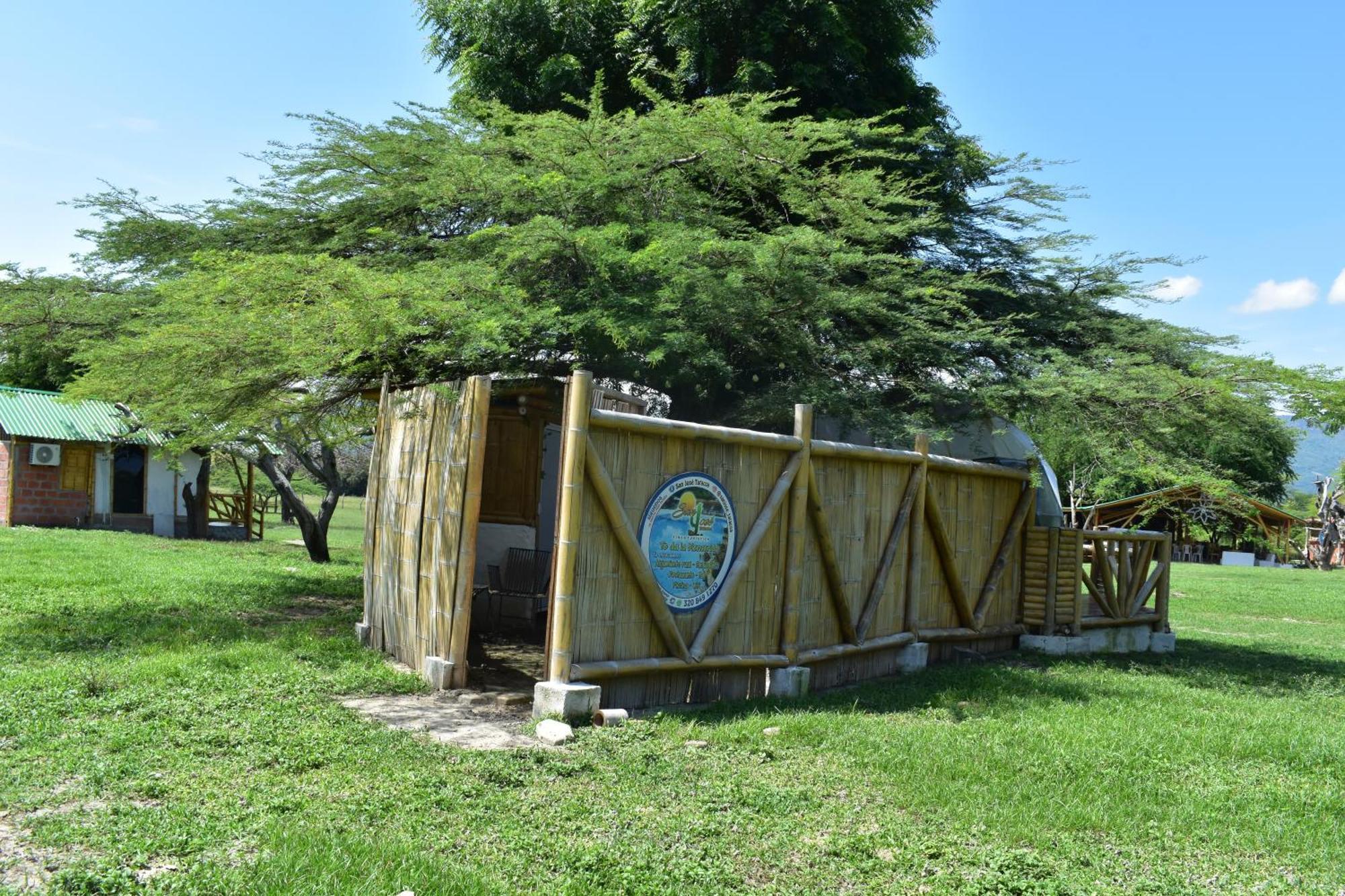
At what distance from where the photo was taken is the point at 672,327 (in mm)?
9789

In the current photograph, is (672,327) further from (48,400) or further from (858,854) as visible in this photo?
(48,400)

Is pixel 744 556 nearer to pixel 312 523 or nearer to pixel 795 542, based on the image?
pixel 795 542

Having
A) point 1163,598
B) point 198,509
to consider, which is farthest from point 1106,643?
point 198,509

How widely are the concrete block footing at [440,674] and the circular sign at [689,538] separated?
1690 mm

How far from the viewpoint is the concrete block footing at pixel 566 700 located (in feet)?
22.4

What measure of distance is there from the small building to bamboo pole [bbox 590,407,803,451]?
742 inches

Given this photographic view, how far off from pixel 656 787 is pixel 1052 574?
312 inches

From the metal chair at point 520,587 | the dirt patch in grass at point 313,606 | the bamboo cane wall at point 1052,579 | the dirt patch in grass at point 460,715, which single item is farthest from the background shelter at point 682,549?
the dirt patch in grass at point 313,606

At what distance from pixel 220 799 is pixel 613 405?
235 inches

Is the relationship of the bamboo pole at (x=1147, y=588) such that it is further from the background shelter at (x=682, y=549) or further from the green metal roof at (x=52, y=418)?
the green metal roof at (x=52, y=418)

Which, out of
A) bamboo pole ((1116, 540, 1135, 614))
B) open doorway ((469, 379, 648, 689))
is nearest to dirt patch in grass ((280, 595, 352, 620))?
open doorway ((469, 379, 648, 689))

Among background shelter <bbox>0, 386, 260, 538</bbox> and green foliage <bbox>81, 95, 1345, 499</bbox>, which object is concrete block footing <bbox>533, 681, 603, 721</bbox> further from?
background shelter <bbox>0, 386, 260, 538</bbox>

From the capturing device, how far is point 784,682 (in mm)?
Answer: 8406

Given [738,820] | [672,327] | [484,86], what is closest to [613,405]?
[672,327]
